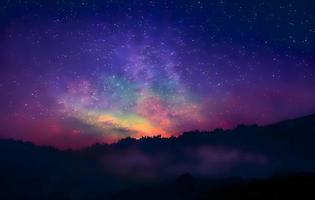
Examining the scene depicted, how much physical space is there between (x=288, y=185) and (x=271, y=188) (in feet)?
26.8

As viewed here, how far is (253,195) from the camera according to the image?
638 feet

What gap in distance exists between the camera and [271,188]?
197750mm

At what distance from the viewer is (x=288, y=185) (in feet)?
634

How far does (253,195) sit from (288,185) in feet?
52.6

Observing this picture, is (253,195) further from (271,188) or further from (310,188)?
(310,188)

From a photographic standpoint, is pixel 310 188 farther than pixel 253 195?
No

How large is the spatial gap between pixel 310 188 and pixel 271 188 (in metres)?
24.9

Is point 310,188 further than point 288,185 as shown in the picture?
No

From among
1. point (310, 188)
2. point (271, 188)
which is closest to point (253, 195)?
point (271, 188)

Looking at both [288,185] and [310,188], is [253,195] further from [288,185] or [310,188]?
[310,188]

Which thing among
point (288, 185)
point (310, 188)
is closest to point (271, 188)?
point (288, 185)

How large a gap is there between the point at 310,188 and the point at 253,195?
1091 inches

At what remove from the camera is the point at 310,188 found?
575 ft
